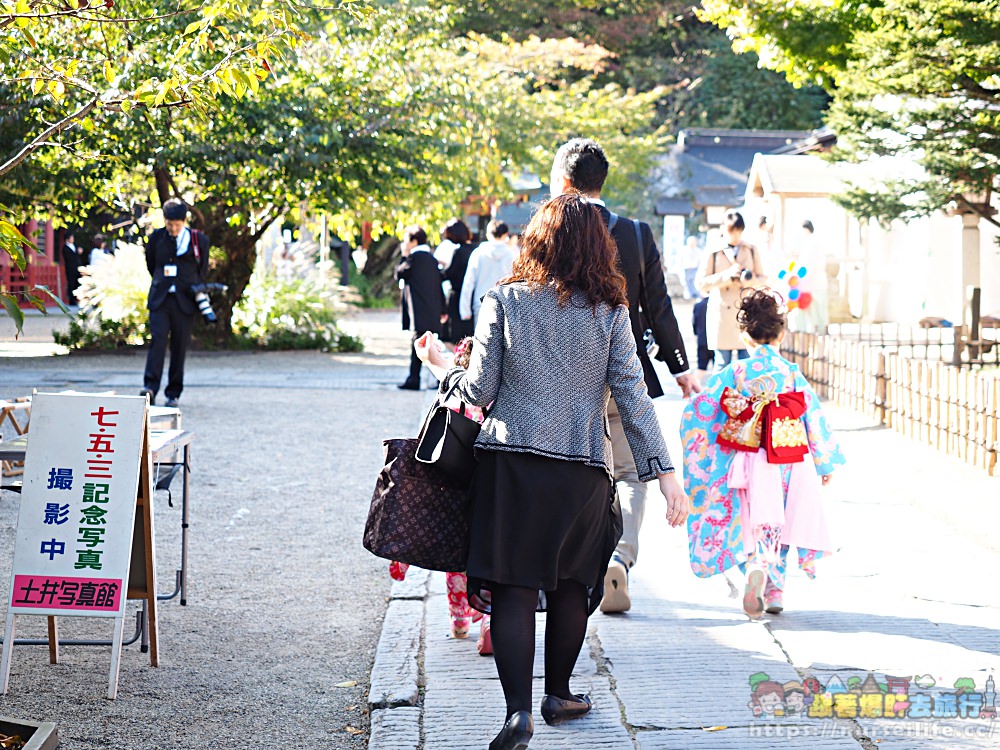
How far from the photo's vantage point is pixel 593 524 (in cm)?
363

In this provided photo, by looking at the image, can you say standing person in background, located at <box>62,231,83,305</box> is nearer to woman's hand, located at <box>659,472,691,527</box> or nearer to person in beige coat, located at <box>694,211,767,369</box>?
person in beige coat, located at <box>694,211,767,369</box>

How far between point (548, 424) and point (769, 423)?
171cm

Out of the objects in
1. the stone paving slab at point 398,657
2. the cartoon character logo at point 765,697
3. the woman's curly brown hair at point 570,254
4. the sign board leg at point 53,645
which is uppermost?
the woman's curly brown hair at point 570,254

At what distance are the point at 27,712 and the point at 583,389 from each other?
2.08m

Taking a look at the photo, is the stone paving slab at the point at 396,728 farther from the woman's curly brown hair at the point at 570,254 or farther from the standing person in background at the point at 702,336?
the standing person in background at the point at 702,336

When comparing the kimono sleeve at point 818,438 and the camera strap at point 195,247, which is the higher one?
the camera strap at point 195,247

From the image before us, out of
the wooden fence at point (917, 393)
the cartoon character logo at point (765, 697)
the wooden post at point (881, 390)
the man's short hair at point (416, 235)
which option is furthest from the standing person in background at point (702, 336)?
the cartoon character logo at point (765, 697)

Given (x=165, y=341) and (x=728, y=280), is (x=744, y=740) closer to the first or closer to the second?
(x=728, y=280)

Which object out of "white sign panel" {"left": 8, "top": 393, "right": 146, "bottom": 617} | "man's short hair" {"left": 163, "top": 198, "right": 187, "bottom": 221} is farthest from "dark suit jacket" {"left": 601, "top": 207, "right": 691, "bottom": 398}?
"man's short hair" {"left": 163, "top": 198, "right": 187, "bottom": 221}

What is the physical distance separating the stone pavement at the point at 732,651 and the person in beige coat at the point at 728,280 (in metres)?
3.36

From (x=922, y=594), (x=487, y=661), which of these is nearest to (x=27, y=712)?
(x=487, y=661)

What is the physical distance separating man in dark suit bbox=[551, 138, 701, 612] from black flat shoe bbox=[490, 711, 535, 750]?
1437 mm

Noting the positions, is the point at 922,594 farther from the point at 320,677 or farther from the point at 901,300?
the point at 901,300

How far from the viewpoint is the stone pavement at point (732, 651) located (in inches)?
148
